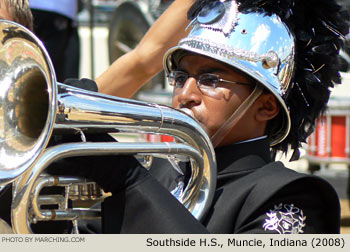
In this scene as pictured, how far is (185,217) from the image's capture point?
2174mm

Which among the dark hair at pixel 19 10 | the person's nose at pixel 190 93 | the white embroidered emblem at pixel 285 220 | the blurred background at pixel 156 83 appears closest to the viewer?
the white embroidered emblem at pixel 285 220

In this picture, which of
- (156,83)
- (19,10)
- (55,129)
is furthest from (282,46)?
(156,83)

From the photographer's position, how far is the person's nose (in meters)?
2.51

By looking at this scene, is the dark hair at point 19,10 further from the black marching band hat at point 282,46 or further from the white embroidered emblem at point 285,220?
the white embroidered emblem at point 285,220

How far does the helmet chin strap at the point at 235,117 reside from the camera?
2.52 meters

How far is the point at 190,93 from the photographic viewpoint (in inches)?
99.0

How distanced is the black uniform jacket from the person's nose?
0.22 metres

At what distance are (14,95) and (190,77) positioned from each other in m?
0.60

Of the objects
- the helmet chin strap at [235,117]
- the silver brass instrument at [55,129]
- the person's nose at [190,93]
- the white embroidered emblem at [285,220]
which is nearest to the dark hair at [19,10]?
the silver brass instrument at [55,129]

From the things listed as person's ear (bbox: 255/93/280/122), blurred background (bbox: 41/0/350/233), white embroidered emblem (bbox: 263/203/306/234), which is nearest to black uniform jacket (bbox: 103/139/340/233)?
white embroidered emblem (bbox: 263/203/306/234)

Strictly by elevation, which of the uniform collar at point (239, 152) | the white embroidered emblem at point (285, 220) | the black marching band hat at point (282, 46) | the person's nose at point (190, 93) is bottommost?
the white embroidered emblem at point (285, 220)

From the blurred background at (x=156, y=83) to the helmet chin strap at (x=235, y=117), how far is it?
49 cm

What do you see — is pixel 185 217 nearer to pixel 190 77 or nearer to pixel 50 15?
pixel 190 77

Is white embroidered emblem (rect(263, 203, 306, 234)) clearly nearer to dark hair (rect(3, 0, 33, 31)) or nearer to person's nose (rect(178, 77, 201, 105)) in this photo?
person's nose (rect(178, 77, 201, 105))
